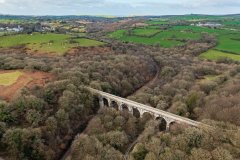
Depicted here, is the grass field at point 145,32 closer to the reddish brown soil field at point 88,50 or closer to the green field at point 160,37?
the green field at point 160,37

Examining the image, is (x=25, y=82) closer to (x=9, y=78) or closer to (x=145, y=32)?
(x=9, y=78)

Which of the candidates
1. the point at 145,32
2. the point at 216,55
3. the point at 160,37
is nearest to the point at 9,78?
the point at 216,55

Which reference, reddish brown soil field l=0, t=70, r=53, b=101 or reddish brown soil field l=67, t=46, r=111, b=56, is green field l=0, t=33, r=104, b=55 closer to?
reddish brown soil field l=67, t=46, r=111, b=56

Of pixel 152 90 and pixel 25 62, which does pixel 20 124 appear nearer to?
pixel 25 62

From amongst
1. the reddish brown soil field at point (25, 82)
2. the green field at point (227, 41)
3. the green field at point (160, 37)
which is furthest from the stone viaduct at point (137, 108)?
the green field at point (160, 37)

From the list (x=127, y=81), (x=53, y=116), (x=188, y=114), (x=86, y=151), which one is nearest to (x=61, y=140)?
(x=53, y=116)

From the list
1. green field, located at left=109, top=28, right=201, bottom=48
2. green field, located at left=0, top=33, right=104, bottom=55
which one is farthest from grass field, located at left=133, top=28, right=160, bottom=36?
green field, located at left=0, top=33, right=104, bottom=55
